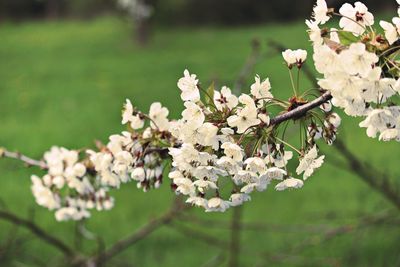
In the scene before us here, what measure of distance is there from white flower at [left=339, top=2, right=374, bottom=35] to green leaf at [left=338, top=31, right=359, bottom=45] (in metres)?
0.04

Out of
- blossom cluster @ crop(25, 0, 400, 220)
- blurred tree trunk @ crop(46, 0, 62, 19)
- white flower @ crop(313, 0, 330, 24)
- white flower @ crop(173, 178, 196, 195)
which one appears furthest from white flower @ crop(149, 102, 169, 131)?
blurred tree trunk @ crop(46, 0, 62, 19)

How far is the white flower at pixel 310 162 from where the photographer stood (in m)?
1.21

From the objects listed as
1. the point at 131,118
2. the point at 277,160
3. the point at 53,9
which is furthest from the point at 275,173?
the point at 53,9

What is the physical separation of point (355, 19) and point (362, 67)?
7.0 inches

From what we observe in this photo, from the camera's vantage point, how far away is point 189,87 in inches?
49.6

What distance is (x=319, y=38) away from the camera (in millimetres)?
1067

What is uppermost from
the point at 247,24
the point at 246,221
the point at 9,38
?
the point at 247,24

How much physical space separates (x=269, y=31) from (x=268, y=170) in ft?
52.7

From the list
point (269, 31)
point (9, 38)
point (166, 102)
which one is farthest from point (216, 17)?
point (166, 102)

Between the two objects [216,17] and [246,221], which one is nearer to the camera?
[246,221]

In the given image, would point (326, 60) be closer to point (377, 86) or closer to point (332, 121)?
point (377, 86)

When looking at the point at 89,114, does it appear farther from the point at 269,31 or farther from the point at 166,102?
the point at 269,31

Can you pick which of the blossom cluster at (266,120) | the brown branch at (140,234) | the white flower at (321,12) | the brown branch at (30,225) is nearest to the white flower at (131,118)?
the blossom cluster at (266,120)

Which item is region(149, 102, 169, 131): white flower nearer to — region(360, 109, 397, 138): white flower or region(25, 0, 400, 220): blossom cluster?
region(25, 0, 400, 220): blossom cluster
